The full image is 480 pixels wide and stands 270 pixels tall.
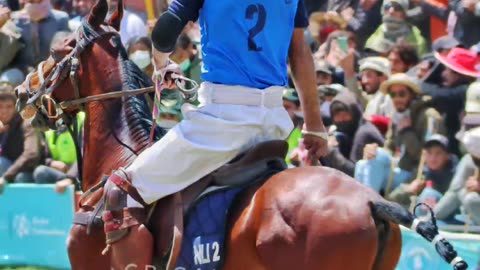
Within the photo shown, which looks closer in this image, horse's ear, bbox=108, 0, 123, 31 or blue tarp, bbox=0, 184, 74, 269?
horse's ear, bbox=108, 0, 123, 31

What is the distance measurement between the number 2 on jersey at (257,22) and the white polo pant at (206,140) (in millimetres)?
225

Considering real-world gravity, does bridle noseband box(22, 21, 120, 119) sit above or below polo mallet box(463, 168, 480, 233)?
above

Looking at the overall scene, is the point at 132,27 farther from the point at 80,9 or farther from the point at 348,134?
the point at 348,134

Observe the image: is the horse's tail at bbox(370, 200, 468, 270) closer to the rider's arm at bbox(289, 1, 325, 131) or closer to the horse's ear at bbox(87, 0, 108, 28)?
the rider's arm at bbox(289, 1, 325, 131)

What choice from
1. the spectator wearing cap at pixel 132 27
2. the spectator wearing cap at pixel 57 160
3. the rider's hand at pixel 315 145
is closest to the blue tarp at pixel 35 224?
the spectator wearing cap at pixel 57 160

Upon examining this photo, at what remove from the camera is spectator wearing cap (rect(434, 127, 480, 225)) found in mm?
9261

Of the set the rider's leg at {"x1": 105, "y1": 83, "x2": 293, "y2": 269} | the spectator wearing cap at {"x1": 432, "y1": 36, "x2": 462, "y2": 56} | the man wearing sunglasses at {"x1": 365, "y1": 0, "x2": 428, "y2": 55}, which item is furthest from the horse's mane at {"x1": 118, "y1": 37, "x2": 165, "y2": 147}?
the man wearing sunglasses at {"x1": 365, "y1": 0, "x2": 428, "y2": 55}

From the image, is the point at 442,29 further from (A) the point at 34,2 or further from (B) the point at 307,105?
(B) the point at 307,105

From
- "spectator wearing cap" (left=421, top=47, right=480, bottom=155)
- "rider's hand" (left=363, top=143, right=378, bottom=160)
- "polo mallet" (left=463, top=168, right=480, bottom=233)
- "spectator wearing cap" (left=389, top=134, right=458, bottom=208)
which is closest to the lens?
"polo mallet" (left=463, top=168, right=480, bottom=233)

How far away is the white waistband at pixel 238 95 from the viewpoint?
227 inches

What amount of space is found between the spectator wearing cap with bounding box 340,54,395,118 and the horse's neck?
496 centimetres

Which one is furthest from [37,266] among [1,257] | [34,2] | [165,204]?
[165,204]

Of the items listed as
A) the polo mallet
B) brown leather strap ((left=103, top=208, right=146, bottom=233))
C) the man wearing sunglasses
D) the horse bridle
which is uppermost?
the horse bridle

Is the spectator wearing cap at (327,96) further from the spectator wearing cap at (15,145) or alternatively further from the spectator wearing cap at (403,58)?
the spectator wearing cap at (15,145)
